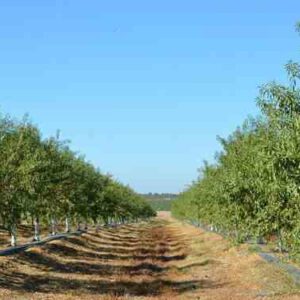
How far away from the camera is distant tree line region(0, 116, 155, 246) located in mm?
27344

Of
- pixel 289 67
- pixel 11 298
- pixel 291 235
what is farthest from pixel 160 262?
pixel 289 67

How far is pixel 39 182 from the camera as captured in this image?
3328 centimetres

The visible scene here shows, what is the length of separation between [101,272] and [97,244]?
76.2ft

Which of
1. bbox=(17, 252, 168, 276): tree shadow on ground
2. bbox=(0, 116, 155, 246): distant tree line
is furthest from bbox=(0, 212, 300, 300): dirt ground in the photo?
bbox=(0, 116, 155, 246): distant tree line

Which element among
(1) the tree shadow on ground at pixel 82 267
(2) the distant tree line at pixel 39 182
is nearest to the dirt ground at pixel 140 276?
(1) the tree shadow on ground at pixel 82 267

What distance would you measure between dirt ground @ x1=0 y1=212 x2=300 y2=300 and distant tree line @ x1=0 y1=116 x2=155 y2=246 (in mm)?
2470

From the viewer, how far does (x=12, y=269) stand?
105 ft

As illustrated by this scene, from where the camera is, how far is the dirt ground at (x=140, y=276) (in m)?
26.2

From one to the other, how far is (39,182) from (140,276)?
7308 mm

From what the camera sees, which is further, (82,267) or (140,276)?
(82,267)

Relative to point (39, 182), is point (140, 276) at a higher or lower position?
lower

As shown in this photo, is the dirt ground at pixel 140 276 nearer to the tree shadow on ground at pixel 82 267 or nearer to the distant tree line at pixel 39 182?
the tree shadow on ground at pixel 82 267

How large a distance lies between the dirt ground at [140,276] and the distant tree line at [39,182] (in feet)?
8.10

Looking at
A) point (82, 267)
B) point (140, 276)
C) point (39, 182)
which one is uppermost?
point (39, 182)
